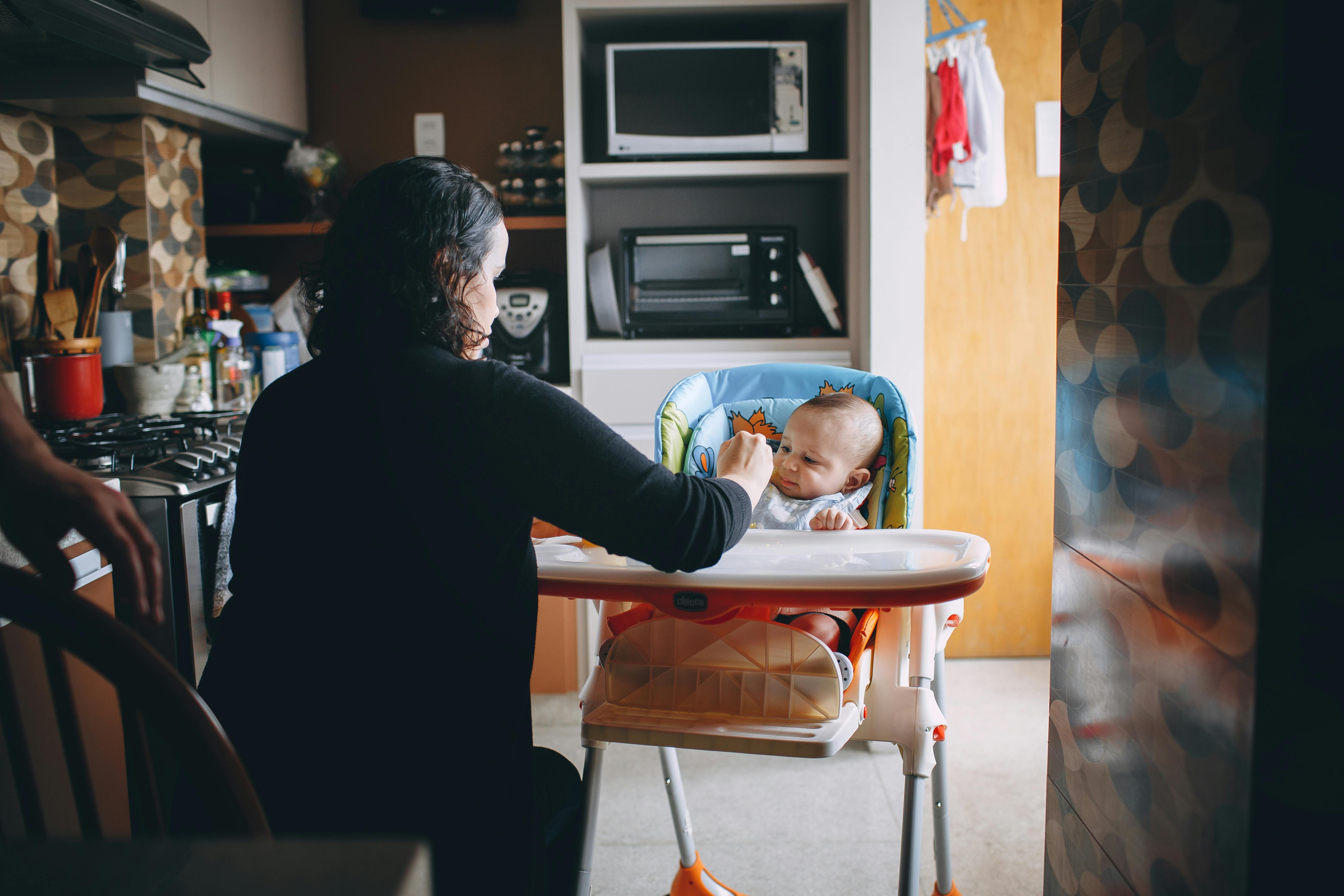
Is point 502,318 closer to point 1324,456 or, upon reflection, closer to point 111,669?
point 111,669

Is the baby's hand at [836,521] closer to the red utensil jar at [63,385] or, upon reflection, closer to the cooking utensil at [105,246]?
the red utensil jar at [63,385]

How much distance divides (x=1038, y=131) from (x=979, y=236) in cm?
34

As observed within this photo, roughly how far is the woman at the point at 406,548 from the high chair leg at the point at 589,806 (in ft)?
0.75

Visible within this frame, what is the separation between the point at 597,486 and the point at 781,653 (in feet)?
1.26

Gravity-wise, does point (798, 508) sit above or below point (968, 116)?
below

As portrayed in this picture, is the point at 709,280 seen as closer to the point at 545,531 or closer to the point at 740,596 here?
the point at 545,531

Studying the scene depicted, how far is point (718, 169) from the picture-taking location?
96.7 inches

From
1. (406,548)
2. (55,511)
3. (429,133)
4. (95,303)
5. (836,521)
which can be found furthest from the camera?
(429,133)

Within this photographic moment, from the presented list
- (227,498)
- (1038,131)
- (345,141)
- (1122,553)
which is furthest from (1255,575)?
(345,141)

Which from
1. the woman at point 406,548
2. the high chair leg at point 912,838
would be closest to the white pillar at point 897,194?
the high chair leg at point 912,838

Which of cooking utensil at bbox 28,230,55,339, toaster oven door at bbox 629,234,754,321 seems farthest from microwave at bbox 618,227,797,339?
cooking utensil at bbox 28,230,55,339

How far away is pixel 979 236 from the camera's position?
286cm

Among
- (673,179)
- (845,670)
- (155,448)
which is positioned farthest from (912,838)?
(673,179)

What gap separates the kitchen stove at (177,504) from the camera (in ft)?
5.45
